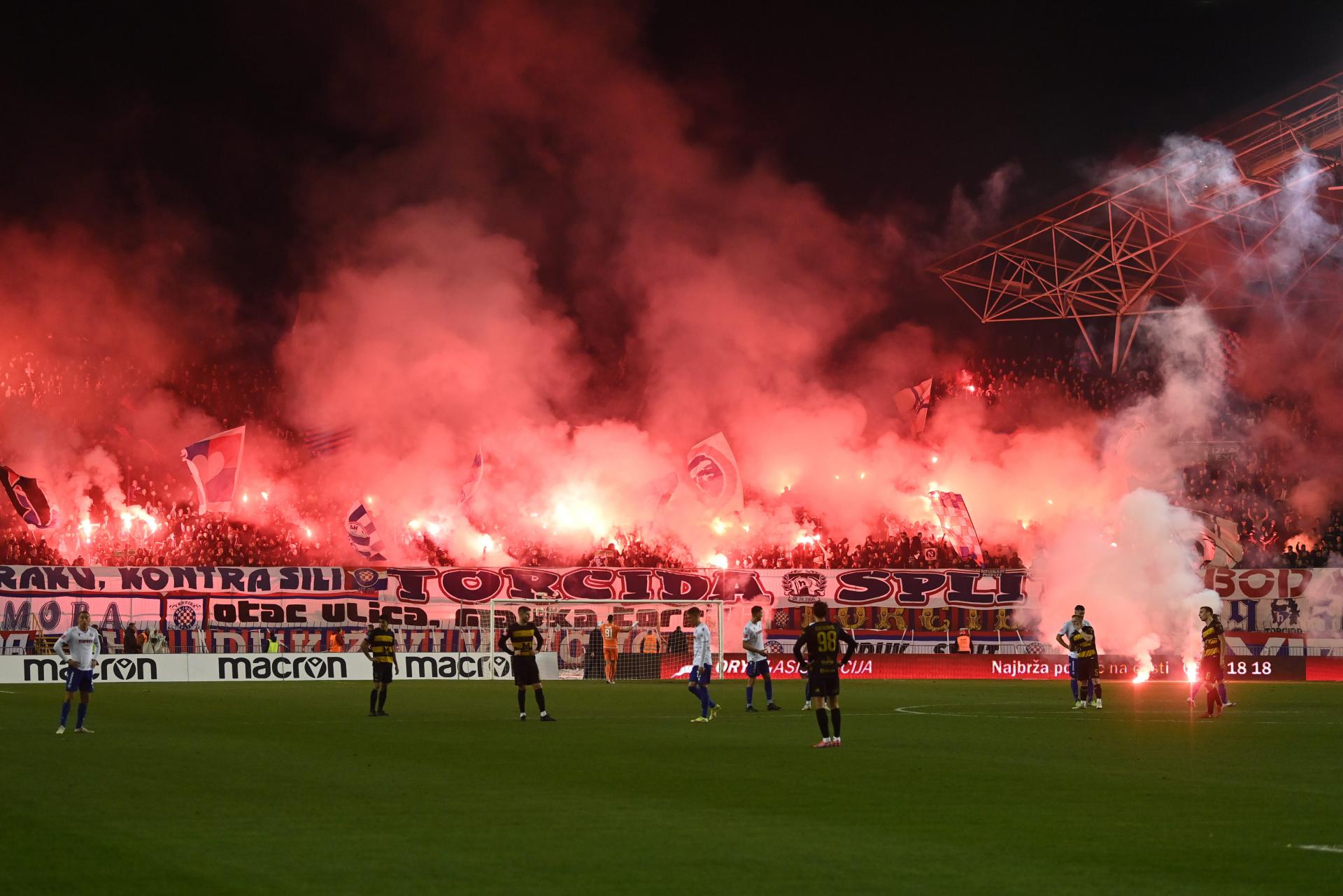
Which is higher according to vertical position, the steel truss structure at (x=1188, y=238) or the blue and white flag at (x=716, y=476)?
the steel truss structure at (x=1188, y=238)

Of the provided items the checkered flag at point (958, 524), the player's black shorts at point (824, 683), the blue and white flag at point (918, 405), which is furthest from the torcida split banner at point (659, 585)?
the player's black shorts at point (824, 683)

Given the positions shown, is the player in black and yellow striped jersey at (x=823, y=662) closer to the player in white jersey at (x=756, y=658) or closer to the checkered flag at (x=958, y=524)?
the player in white jersey at (x=756, y=658)

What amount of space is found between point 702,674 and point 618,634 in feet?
77.6

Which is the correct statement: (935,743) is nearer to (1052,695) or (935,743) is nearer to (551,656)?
(1052,695)

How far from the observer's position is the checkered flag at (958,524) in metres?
58.4

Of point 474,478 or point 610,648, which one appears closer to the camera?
point 610,648

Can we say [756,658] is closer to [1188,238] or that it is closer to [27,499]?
[1188,238]

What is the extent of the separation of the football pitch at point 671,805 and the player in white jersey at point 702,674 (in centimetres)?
83

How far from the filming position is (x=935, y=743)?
19953 mm

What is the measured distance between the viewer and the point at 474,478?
59.6 metres

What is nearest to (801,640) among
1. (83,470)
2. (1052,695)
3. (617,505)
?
(1052,695)

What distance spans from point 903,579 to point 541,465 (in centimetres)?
1637

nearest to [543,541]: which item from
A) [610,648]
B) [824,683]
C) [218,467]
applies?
[218,467]

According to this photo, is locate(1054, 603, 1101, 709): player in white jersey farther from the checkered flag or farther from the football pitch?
the checkered flag
